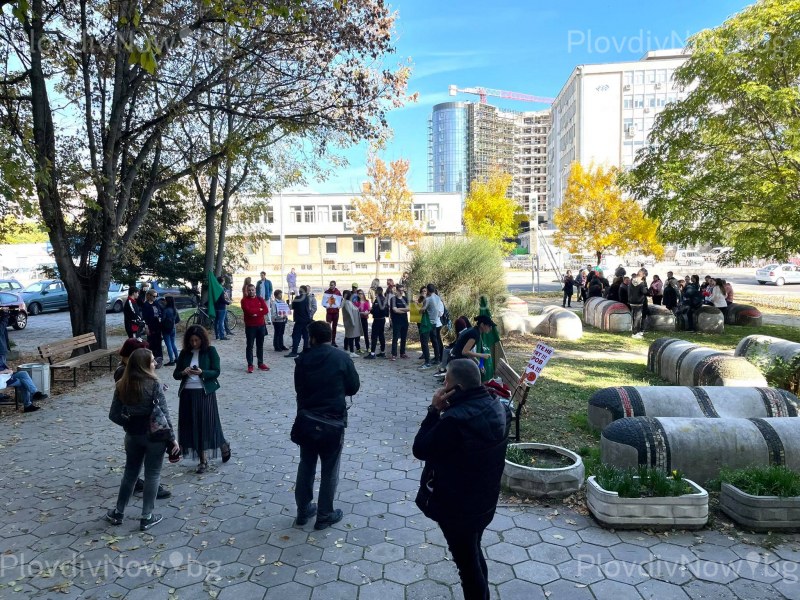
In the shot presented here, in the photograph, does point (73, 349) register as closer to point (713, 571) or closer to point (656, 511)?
point (656, 511)

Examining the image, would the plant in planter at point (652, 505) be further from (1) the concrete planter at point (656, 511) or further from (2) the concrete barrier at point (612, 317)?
(2) the concrete barrier at point (612, 317)

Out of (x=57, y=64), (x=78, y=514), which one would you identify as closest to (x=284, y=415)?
(x=78, y=514)

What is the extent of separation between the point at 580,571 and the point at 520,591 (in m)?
0.57

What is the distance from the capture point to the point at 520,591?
3973mm

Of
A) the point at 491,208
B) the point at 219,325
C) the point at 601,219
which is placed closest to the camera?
the point at 219,325

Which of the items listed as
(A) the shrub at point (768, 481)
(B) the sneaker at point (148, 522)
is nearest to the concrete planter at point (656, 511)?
(A) the shrub at point (768, 481)

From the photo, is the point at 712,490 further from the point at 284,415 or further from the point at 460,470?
the point at 284,415

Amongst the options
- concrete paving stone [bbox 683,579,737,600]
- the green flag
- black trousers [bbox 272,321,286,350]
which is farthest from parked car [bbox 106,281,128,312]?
concrete paving stone [bbox 683,579,737,600]

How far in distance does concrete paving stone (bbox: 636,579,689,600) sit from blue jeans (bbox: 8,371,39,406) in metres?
9.41

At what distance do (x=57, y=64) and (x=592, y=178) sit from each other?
30.1m

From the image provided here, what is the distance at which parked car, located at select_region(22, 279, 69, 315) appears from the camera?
24797 millimetres

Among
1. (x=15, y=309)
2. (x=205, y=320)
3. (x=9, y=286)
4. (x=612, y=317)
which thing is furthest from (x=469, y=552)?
(x=9, y=286)

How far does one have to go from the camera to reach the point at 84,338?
12.0m

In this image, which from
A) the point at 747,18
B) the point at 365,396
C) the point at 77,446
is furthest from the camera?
the point at 747,18
